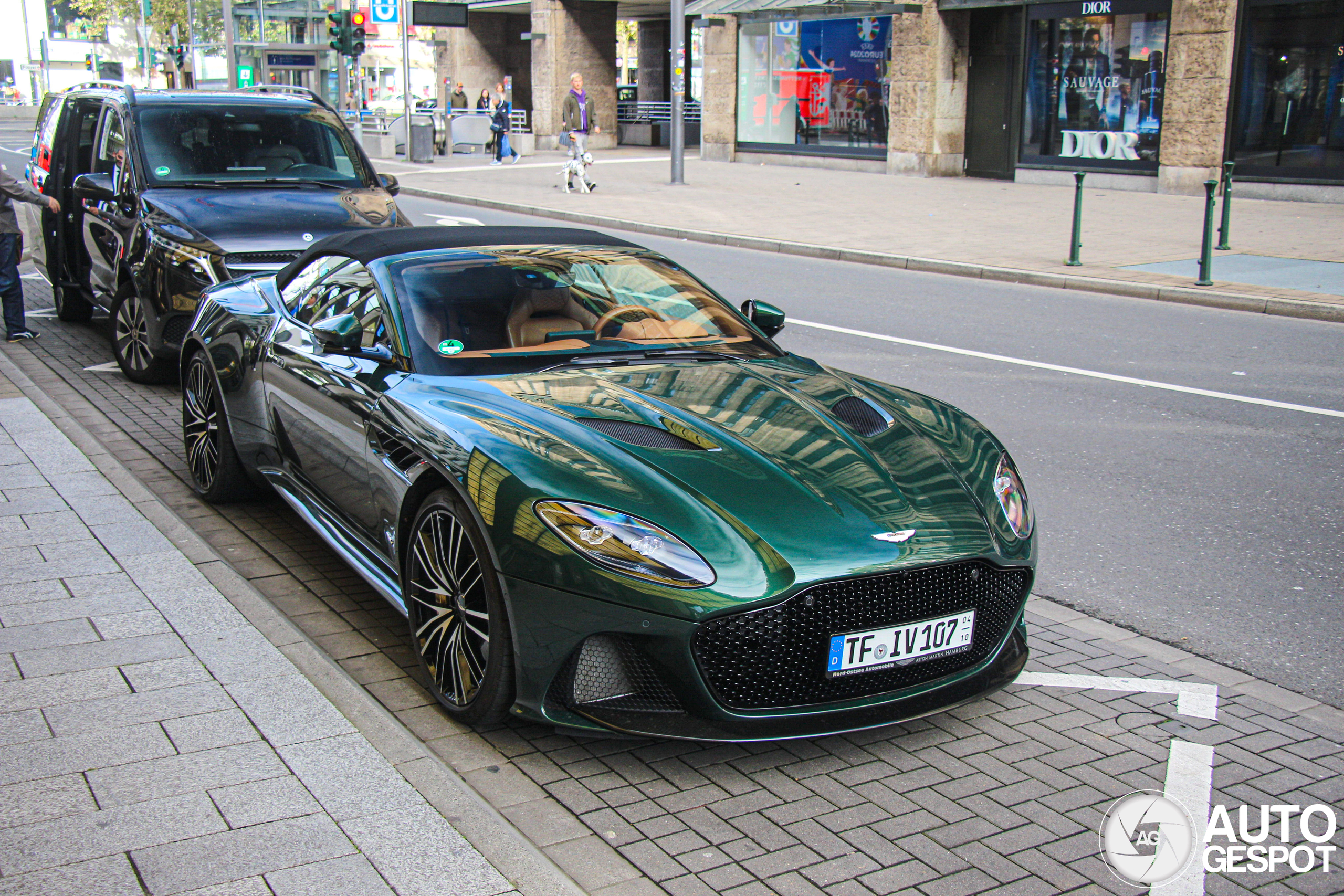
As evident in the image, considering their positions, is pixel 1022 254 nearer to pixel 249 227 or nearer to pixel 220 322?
pixel 249 227

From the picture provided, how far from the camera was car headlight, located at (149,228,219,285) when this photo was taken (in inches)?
312

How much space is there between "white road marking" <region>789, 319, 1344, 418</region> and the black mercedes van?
3818 mm

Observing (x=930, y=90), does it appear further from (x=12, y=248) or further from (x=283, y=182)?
(x=12, y=248)

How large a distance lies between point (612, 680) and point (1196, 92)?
2168cm

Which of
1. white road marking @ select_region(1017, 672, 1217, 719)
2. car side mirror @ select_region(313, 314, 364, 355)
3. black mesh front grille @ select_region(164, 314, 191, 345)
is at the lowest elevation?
white road marking @ select_region(1017, 672, 1217, 719)

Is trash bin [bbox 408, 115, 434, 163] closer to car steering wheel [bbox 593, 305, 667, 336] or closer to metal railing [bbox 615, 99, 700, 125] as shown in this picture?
metal railing [bbox 615, 99, 700, 125]

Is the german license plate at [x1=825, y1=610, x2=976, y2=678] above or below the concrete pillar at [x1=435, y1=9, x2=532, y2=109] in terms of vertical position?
below

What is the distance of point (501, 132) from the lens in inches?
1305

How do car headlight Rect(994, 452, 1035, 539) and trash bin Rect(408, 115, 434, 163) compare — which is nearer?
car headlight Rect(994, 452, 1035, 539)

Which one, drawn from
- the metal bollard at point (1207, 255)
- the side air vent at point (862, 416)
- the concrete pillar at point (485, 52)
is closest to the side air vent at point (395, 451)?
the side air vent at point (862, 416)

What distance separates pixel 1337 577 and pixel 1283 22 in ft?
62.3

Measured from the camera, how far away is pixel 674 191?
2416cm

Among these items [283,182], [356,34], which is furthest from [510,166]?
[283,182]

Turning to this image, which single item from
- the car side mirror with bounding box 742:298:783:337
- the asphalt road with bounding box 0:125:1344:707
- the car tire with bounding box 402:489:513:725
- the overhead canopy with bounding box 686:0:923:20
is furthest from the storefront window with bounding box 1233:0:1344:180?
the car tire with bounding box 402:489:513:725
